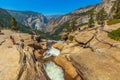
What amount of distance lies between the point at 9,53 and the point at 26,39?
35.8 m

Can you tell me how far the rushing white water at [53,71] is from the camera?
34.0 meters

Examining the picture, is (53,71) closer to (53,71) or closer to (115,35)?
(53,71)

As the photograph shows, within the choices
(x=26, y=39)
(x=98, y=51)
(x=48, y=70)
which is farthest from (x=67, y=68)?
(x=26, y=39)

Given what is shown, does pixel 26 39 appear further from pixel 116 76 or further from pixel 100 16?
pixel 100 16

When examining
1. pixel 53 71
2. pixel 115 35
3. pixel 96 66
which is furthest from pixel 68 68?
pixel 115 35

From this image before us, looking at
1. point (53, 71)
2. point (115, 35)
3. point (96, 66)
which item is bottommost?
point (53, 71)

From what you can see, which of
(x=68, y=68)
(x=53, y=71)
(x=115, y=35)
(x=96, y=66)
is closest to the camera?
(x=96, y=66)

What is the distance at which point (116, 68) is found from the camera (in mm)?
27531

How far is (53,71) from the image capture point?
121ft

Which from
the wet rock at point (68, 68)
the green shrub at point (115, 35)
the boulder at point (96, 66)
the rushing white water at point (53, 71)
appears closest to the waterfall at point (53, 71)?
the rushing white water at point (53, 71)

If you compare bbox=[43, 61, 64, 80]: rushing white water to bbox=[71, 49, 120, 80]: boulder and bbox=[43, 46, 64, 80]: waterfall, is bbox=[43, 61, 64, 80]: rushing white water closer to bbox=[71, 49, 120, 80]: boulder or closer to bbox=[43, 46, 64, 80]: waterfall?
bbox=[43, 46, 64, 80]: waterfall

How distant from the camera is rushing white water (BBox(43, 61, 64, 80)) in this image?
34.0 meters

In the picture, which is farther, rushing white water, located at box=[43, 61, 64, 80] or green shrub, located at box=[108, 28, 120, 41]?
Answer: green shrub, located at box=[108, 28, 120, 41]

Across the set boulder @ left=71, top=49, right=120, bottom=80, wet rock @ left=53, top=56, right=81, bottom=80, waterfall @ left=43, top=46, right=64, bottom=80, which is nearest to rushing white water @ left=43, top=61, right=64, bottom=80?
waterfall @ left=43, top=46, right=64, bottom=80
